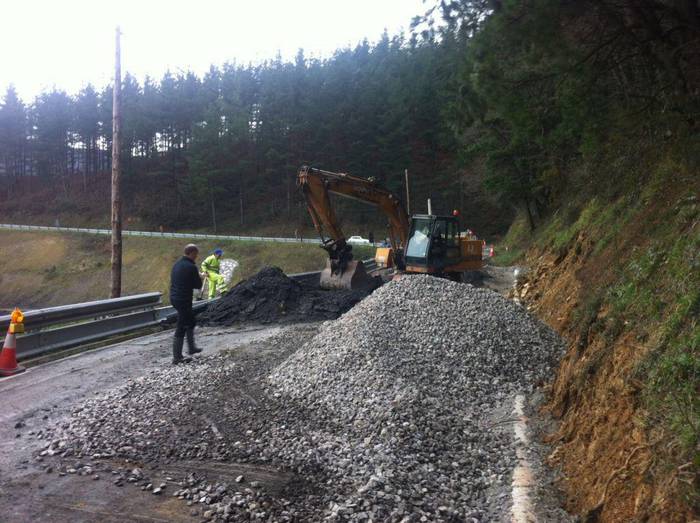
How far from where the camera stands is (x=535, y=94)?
816cm

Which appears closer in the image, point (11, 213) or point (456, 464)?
point (456, 464)

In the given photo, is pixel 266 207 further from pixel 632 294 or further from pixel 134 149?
pixel 632 294

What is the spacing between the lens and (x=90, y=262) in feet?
136

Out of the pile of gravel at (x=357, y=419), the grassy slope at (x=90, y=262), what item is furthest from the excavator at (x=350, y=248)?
the grassy slope at (x=90, y=262)

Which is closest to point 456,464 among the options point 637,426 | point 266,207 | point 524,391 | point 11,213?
point 637,426

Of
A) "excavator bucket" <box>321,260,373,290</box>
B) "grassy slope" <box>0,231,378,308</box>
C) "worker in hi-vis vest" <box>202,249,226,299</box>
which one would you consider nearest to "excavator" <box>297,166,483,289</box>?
"excavator bucket" <box>321,260,373,290</box>

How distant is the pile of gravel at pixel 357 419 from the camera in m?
4.15

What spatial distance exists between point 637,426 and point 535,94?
5772 millimetres

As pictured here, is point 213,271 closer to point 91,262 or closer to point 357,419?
point 357,419

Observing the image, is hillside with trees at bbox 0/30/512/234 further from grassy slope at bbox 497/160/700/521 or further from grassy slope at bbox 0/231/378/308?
grassy slope at bbox 497/160/700/521

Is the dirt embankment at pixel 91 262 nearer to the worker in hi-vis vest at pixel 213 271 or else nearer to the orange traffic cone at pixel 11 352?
the worker in hi-vis vest at pixel 213 271

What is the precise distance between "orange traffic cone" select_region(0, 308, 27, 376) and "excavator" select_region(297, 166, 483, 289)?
8828 millimetres

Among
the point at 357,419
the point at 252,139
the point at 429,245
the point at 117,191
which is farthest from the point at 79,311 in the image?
the point at 252,139

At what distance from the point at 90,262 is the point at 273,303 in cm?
3317
